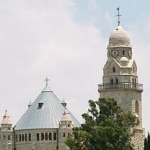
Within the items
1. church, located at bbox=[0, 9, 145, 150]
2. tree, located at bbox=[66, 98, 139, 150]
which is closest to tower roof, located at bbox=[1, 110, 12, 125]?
church, located at bbox=[0, 9, 145, 150]

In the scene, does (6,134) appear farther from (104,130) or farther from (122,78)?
(104,130)

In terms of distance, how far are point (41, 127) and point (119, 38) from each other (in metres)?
16.5

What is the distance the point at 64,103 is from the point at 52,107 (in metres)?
3.43

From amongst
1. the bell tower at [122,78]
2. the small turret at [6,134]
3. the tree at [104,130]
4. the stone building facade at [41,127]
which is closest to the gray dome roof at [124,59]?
the bell tower at [122,78]

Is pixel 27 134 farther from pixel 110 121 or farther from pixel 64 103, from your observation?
pixel 110 121

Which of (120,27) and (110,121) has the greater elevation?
(120,27)

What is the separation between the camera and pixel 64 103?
17488 cm

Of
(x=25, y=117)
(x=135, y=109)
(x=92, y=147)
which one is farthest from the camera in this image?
(x=25, y=117)

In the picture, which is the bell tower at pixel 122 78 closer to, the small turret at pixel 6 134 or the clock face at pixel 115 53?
the clock face at pixel 115 53

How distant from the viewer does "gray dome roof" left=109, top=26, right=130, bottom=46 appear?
162375mm

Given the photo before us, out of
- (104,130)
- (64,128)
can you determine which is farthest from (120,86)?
(104,130)

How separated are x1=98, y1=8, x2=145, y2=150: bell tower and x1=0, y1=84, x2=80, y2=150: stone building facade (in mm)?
8749


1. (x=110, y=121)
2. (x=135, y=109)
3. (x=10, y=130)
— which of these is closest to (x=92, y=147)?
(x=110, y=121)

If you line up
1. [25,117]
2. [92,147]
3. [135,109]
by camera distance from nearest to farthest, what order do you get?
[92,147] < [135,109] < [25,117]
